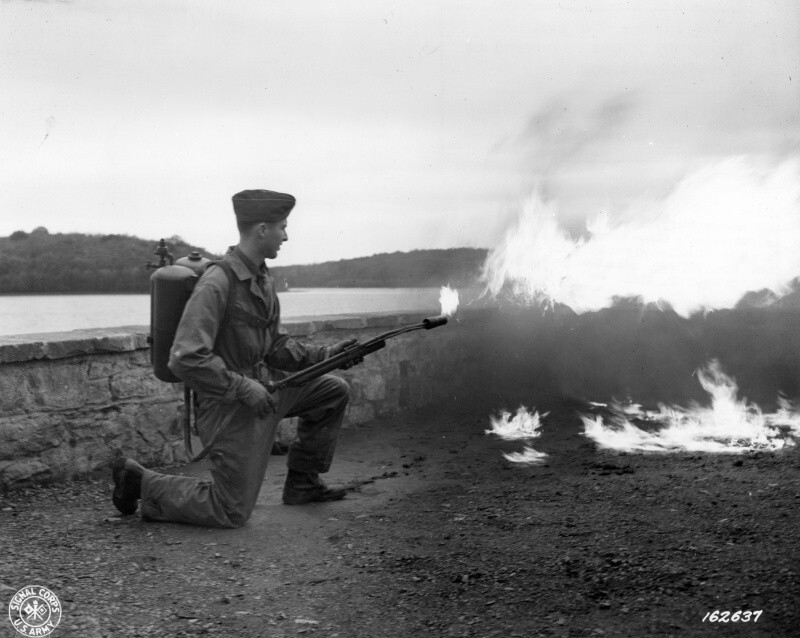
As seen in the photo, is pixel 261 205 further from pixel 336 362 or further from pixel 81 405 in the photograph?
pixel 81 405

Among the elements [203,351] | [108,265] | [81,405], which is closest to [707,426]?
[203,351]

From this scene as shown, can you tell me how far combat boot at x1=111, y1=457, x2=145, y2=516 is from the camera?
16.0ft

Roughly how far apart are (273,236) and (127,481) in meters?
1.84

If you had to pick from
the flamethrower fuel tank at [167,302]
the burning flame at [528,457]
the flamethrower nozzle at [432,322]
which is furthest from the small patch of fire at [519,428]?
the flamethrower fuel tank at [167,302]

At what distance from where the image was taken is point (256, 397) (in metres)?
4.63

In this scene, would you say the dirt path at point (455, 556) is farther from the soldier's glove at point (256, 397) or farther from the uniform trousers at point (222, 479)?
the soldier's glove at point (256, 397)

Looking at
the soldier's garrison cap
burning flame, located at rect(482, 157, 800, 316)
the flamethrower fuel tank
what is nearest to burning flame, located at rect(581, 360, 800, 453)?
burning flame, located at rect(482, 157, 800, 316)

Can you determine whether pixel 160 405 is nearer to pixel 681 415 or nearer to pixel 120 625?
pixel 120 625

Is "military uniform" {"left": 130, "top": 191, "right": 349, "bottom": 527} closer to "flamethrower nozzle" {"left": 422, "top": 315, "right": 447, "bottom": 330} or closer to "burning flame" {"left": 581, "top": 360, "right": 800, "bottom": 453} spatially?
"flamethrower nozzle" {"left": 422, "top": 315, "right": 447, "bottom": 330}

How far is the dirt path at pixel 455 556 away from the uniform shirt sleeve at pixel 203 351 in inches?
36.5

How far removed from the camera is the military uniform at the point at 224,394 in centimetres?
452

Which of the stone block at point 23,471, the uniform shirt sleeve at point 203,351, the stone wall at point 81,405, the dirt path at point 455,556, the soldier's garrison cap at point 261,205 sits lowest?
the dirt path at point 455,556

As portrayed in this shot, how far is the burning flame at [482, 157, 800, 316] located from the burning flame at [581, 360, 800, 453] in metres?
0.93

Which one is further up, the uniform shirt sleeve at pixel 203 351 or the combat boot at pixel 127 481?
the uniform shirt sleeve at pixel 203 351
